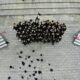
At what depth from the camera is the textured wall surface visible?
54.1ft

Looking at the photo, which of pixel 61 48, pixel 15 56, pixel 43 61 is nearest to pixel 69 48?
pixel 61 48

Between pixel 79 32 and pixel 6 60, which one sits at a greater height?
pixel 79 32

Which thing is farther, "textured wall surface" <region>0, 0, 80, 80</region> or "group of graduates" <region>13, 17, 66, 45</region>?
"group of graduates" <region>13, 17, 66, 45</region>

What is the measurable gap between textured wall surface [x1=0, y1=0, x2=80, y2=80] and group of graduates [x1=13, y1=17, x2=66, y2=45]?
0.82 feet

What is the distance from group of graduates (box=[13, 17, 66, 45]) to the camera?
17109 millimetres

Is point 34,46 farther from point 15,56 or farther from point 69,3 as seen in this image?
point 69,3

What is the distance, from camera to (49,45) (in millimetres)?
17203

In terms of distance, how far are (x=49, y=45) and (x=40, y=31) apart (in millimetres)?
801

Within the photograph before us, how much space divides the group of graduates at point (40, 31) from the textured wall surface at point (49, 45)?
248mm

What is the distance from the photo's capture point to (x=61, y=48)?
17.1 meters

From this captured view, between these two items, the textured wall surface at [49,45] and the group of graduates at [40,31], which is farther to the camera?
the group of graduates at [40,31]

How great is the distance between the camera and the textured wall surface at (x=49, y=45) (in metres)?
16.5

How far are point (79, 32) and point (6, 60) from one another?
3.79 m

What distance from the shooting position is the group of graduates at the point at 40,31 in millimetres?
17109
